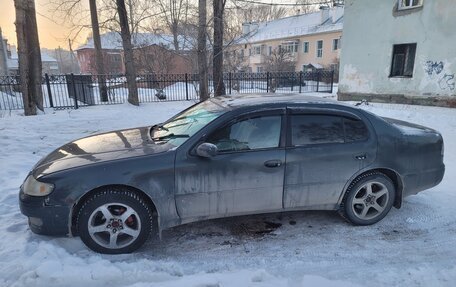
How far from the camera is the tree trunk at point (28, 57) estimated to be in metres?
10.1

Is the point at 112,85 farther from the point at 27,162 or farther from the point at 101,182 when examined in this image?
the point at 101,182

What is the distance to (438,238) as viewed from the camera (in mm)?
3521

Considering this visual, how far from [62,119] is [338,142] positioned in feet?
30.4

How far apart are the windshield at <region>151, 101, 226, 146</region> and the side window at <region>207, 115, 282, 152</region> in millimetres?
217

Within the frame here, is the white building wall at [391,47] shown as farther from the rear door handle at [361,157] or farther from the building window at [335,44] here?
the building window at [335,44]

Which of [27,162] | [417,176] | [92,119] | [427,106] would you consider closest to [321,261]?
[417,176]

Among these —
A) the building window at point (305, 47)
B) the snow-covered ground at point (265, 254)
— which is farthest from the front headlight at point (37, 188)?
the building window at point (305, 47)

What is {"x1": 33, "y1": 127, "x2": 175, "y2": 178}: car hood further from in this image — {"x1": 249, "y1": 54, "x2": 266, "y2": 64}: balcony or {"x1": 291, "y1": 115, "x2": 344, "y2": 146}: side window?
{"x1": 249, "y1": 54, "x2": 266, "y2": 64}: balcony

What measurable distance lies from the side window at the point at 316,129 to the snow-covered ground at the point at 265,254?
1.03 meters

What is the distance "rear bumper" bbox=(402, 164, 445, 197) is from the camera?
3.87 meters

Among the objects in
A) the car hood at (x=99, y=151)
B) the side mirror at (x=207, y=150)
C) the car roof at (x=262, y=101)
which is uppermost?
the car roof at (x=262, y=101)

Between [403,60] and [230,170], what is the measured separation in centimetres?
1338

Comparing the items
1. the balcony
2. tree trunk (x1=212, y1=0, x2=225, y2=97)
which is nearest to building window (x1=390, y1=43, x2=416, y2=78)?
tree trunk (x1=212, y1=0, x2=225, y2=97)

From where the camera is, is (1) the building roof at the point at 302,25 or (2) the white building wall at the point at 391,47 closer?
(2) the white building wall at the point at 391,47
